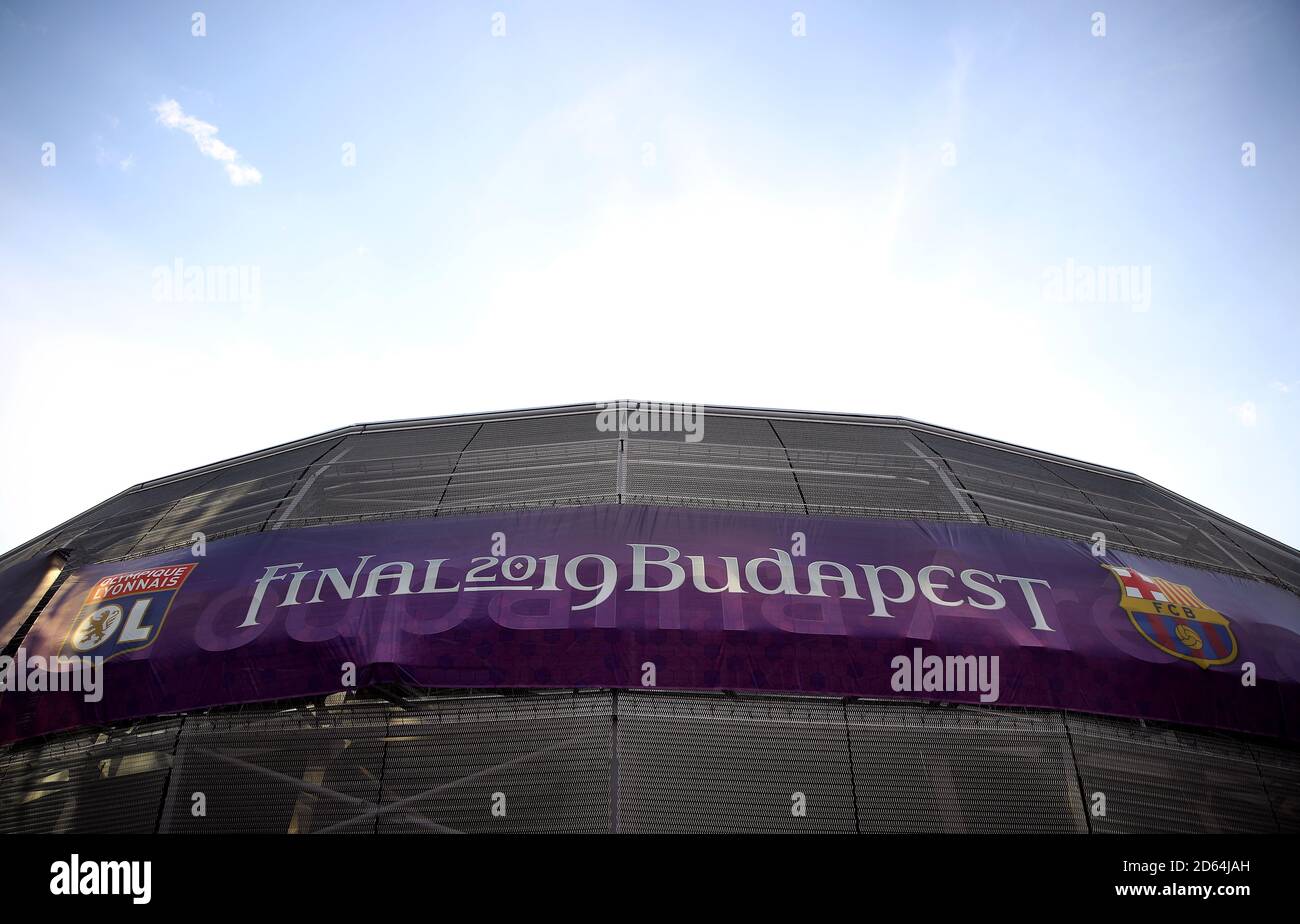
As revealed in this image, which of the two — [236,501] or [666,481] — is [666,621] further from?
[236,501]

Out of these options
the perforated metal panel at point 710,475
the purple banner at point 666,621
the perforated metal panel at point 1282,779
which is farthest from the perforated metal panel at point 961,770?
the perforated metal panel at point 710,475

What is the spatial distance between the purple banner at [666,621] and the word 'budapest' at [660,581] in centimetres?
2

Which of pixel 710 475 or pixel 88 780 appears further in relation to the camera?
pixel 710 475

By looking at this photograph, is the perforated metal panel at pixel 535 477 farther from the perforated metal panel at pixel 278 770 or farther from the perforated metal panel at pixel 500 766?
the perforated metal panel at pixel 278 770

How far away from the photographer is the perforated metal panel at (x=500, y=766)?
7.32m

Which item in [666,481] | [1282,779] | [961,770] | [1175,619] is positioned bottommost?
[1282,779]

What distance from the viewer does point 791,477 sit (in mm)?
10781

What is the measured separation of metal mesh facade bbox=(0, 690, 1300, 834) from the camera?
738cm

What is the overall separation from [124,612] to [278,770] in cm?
307

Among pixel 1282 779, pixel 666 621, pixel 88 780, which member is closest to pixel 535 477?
pixel 666 621

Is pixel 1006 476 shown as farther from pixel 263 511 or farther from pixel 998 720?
pixel 263 511

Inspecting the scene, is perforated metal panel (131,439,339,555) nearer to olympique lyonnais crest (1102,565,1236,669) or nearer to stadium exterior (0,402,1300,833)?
stadium exterior (0,402,1300,833)

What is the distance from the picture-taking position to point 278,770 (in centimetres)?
781
